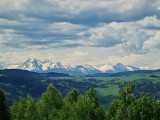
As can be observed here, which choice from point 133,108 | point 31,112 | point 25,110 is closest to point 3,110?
point 133,108

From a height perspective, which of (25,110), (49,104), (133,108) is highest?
(133,108)

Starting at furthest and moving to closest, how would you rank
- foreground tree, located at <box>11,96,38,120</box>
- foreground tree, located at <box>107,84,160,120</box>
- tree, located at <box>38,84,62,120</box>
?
foreground tree, located at <box>11,96,38,120</box> < tree, located at <box>38,84,62,120</box> < foreground tree, located at <box>107,84,160,120</box>

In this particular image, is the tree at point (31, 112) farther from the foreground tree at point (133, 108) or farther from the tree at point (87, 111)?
the foreground tree at point (133, 108)

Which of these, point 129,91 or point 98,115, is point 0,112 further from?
point 129,91

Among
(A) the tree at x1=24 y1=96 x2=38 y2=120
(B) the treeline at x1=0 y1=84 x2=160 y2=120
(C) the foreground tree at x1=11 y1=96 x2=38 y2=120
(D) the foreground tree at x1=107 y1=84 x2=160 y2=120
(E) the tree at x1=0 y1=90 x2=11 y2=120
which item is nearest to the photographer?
(E) the tree at x1=0 y1=90 x2=11 y2=120

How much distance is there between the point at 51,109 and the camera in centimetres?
11138

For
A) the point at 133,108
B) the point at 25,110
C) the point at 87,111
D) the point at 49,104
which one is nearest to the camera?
the point at 133,108

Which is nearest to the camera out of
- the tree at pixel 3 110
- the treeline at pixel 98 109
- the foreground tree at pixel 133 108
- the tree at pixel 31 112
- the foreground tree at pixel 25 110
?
the tree at pixel 3 110

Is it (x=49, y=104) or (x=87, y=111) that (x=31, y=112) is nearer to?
(x=49, y=104)

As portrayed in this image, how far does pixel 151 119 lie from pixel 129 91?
943 cm

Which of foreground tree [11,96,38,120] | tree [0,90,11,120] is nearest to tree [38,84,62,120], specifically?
foreground tree [11,96,38,120]

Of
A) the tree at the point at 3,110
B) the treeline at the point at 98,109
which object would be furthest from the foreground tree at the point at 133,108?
the tree at the point at 3,110

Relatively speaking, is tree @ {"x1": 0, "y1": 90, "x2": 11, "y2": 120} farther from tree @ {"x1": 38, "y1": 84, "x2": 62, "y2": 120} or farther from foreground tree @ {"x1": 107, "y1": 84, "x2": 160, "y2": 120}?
foreground tree @ {"x1": 107, "y1": 84, "x2": 160, "y2": 120}

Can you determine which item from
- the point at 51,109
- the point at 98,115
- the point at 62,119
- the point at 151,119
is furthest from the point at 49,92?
the point at 151,119
